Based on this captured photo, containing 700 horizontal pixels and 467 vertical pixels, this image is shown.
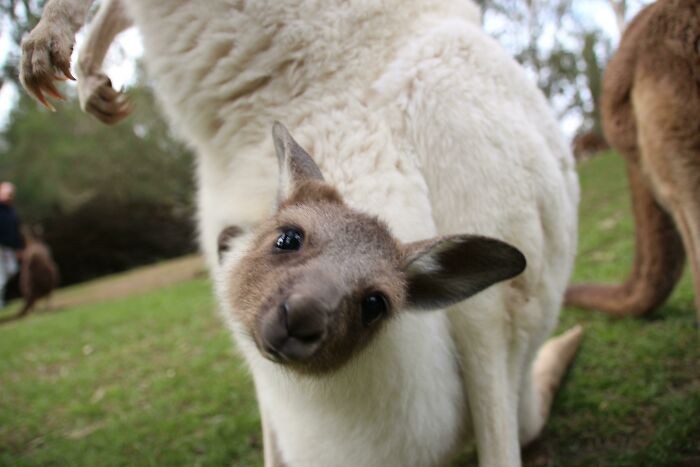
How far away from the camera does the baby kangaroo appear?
1.51 meters

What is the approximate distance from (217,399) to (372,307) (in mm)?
2393

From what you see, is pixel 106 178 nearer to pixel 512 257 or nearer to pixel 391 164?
pixel 391 164

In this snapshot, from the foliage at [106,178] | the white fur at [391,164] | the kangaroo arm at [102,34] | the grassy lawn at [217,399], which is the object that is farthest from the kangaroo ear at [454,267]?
the foliage at [106,178]

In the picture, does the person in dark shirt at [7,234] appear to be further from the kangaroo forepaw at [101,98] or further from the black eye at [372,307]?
the black eye at [372,307]

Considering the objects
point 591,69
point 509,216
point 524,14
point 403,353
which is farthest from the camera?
point 591,69

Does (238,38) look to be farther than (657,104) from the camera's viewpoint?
No

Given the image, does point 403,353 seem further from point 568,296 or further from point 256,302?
point 568,296

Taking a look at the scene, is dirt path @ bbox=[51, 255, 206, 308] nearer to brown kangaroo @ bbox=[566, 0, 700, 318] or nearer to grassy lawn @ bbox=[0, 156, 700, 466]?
grassy lawn @ bbox=[0, 156, 700, 466]

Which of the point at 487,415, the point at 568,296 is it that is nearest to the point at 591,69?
the point at 568,296

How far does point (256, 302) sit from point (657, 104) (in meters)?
1.73

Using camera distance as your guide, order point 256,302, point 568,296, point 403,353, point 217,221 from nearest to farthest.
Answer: point 256,302
point 403,353
point 217,221
point 568,296

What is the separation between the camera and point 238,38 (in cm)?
193

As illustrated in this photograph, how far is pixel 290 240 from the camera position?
5.38 feet

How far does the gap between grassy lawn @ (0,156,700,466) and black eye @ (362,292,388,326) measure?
3.95ft
